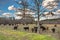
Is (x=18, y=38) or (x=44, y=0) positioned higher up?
(x=44, y=0)

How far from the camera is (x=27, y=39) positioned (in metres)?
12.2

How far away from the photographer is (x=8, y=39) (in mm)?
12250

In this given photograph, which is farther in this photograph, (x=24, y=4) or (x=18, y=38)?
(x=24, y=4)

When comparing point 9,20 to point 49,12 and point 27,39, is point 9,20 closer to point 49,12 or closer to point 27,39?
point 49,12

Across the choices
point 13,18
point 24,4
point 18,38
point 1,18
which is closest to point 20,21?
point 13,18

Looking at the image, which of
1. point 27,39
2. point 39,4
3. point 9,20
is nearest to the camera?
point 27,39

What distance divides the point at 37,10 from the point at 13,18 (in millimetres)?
15221

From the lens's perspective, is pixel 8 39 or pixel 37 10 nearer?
pixel 8 39

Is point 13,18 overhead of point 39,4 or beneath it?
beneath

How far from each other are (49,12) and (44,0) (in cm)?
203

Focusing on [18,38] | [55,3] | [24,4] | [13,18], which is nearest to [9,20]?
[13,18]

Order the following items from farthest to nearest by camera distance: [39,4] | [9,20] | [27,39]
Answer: [9,20]
[39,4]
[27,39]

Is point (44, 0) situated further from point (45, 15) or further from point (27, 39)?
point (27, 39)

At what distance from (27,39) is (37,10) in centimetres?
1300
